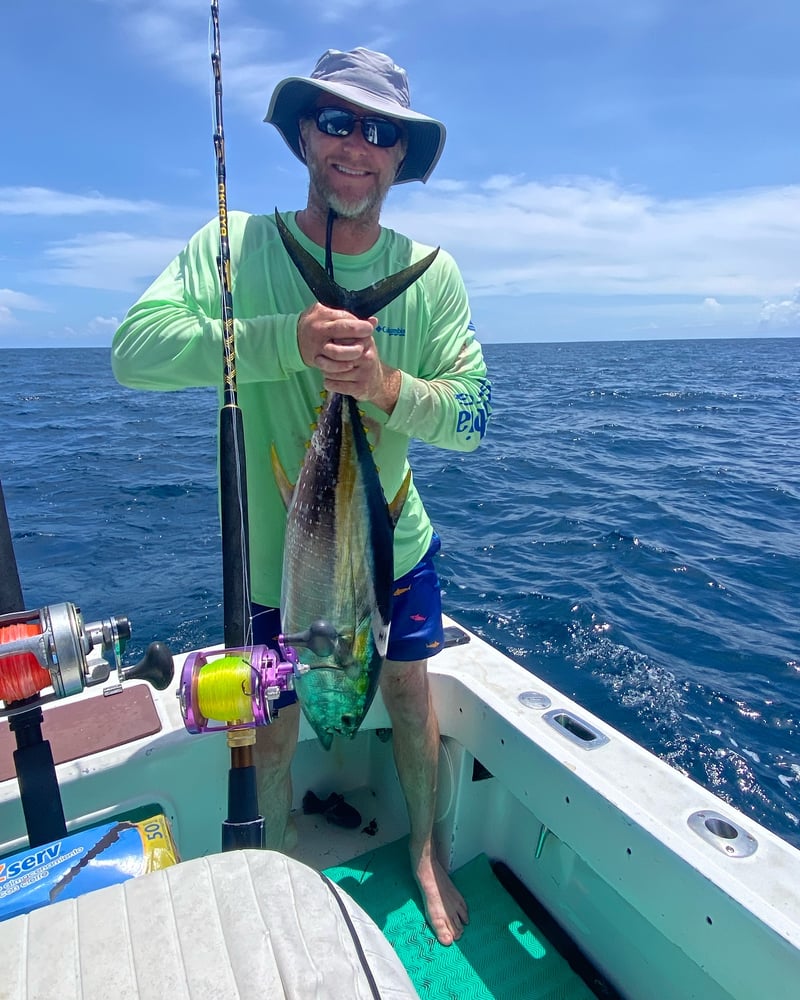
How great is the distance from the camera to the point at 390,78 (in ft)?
6.35

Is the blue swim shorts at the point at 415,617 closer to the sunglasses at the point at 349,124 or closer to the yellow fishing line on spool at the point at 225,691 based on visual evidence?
the yellow fishing line on spool at the point at 225,691

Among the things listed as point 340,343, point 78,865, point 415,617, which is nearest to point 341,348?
point 340,343

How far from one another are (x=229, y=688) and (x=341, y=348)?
818mm

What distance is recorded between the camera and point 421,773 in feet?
8.20

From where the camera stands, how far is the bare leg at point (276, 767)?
7.47 ft

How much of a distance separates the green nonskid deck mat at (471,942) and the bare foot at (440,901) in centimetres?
3

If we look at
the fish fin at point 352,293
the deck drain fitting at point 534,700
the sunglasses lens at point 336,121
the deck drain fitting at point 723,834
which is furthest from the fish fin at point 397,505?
the deck drain fitting at point 723,834

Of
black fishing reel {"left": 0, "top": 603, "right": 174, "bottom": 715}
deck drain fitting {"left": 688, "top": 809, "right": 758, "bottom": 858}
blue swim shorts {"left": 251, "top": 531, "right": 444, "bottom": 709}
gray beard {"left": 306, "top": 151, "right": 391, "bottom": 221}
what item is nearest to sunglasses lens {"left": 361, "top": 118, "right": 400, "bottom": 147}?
gray beard {"left": 306, "top": 151, "right": 391, "bottom": 221}

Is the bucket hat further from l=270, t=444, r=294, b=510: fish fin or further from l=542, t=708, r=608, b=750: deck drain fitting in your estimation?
l=542, t=708, r=608, b=750: deck drain fitting

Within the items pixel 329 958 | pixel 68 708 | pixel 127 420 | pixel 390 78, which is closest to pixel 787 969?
pixel 329 958

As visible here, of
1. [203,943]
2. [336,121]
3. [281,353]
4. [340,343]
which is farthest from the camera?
[336,121]

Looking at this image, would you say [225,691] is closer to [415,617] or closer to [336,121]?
[415,617]

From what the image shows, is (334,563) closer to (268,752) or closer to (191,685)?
(191,685)

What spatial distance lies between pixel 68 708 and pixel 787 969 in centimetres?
222
